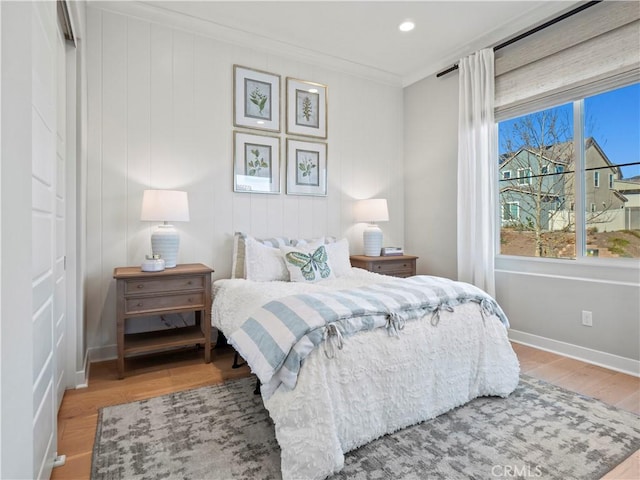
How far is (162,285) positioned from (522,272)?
313 centimetres

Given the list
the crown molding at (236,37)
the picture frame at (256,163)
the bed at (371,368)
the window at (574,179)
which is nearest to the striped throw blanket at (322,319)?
the bed at (371,368)

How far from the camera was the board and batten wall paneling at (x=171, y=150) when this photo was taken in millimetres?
2812

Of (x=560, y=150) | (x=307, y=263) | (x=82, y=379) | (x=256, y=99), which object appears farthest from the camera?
(x=256, y=99)

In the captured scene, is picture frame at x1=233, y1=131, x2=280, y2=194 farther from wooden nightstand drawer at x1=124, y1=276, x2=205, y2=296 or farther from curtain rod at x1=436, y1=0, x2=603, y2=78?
curtain rod at x1=436, y1=0, x2=603, y2=78

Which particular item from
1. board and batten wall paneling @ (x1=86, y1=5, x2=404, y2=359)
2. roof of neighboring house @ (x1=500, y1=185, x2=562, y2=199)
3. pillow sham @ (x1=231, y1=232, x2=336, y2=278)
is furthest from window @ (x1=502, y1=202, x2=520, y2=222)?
pillow sham @ (x1=231, y1=232, x2=336, y2=278)

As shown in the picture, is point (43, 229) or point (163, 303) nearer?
point (43, 229)

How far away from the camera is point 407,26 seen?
126 inches

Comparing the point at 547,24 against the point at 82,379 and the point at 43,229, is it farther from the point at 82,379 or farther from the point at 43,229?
the point at 82,379

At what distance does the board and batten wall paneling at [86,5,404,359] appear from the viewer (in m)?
2.81

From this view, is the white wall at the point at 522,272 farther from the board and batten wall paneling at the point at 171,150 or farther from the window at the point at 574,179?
the board and batten wall paneling at the point at 171,150

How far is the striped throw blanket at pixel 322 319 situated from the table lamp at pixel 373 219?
1689 mm

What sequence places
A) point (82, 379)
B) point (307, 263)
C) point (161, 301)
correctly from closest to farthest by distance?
1. point (82, 379)
2. point (161, 301)
3. point (307, 263)

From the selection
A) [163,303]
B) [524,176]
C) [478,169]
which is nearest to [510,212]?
[524,176]

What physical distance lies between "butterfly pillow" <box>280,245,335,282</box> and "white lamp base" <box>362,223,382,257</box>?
897mm
